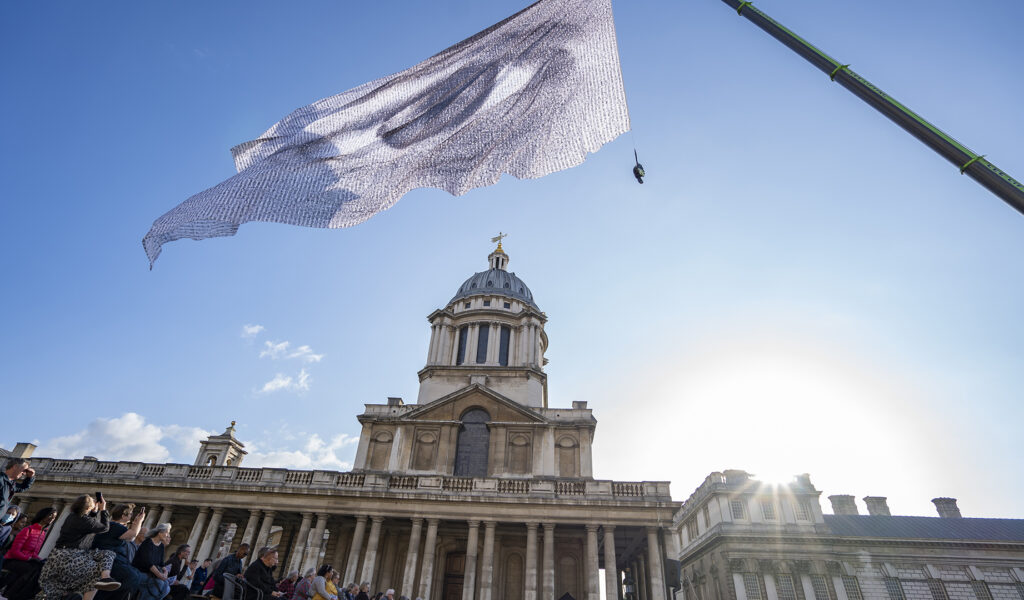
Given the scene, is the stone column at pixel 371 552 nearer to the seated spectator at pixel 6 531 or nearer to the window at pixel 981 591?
the seated spectator at pixel 6 531

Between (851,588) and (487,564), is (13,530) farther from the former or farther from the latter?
(851,588)

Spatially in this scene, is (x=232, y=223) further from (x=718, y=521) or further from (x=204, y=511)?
(x=718, y=521)

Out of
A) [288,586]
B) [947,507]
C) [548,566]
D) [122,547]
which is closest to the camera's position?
[122,547]

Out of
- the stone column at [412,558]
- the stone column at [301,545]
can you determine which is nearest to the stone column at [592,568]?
the stone column at [412,558]

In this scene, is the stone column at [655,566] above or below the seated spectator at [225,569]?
above

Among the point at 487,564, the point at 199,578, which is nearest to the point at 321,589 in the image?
the point at 199,578

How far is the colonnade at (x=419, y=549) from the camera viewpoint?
2470 cm

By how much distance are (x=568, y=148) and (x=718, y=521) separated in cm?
3696

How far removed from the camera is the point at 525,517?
2634 cm

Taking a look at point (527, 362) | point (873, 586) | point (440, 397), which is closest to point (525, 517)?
point (440, 397)

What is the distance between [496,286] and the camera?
46.2 meters

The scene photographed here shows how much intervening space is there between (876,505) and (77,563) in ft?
191

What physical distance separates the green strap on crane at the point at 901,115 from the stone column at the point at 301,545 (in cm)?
2793

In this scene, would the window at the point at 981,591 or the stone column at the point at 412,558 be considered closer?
the stone column at the point at 412,558
